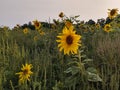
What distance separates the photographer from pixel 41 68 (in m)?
4.15

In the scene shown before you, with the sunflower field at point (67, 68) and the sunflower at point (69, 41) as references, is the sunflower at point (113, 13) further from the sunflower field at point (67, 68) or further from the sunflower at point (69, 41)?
the sunflower at point (69, 41)

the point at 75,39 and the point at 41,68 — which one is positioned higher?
the point at 75,39

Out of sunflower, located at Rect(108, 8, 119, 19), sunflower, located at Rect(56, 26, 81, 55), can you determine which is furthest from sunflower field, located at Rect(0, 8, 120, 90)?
sunflower, located at Rect(108, 8, 119, 19)

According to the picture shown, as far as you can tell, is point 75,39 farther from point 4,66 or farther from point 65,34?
point 4,66

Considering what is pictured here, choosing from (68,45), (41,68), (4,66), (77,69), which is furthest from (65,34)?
(4,66)

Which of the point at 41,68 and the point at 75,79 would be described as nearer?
the point at 75,79

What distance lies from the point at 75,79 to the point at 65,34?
1.84 ft

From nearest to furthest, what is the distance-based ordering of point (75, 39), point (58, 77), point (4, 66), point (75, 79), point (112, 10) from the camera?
point (75, 39)
point (75, 79)
point (58, 77)
point (4, 66)
point (112, 10)

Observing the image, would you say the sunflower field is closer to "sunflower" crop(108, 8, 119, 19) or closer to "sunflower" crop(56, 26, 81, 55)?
"sunflower" crop(56, 26, 81, 55)

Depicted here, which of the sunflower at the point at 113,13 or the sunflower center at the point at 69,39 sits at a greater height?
the sunflower at the point at 113,13

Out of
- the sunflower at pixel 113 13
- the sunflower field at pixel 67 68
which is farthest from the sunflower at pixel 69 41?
the sunflower at pixel 113 13

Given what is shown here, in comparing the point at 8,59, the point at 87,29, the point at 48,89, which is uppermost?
the point at 87,29

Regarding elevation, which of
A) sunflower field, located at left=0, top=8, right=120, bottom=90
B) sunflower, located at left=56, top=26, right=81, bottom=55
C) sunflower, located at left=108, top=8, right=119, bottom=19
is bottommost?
sunflower field, located at left=0, top=8, right=120, bottom=90

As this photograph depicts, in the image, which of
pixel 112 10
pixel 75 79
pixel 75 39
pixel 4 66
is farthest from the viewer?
pixel 112 10
